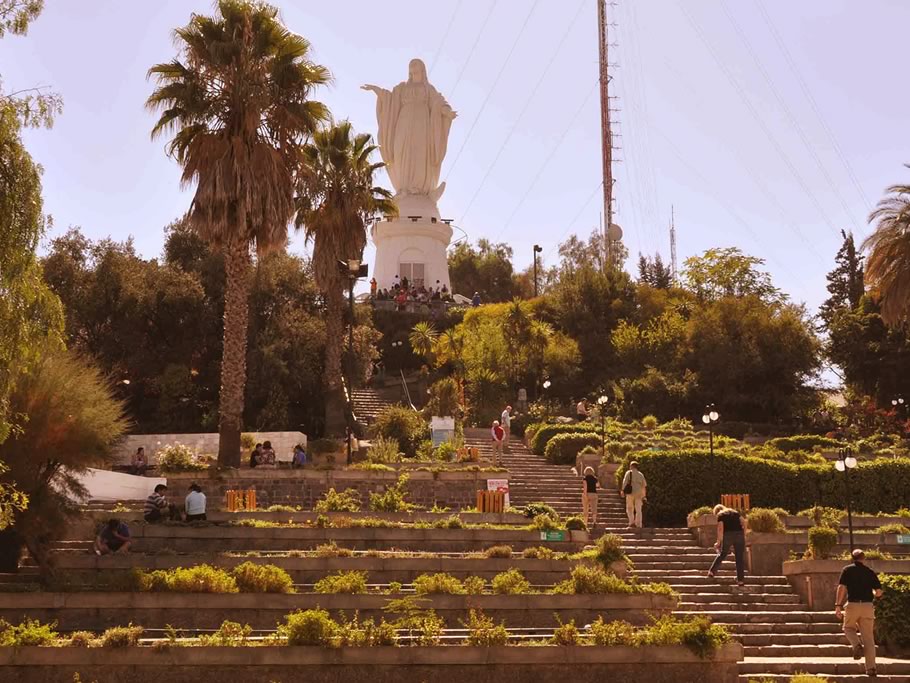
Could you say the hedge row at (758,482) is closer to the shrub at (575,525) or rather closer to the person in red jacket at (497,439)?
the person in red jacket at (497,439)

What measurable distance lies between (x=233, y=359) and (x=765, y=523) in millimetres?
12451

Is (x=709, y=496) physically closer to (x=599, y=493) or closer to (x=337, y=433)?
(x=599, y=493)

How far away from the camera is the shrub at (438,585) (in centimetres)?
1819

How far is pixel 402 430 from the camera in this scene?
1345 inches

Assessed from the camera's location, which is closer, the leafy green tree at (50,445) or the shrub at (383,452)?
the leafy green tree at (50,445)

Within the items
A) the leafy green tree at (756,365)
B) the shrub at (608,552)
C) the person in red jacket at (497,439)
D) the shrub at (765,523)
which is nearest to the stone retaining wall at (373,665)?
the shrub at (608,552)

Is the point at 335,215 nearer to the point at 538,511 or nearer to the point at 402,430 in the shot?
the point at 402,430

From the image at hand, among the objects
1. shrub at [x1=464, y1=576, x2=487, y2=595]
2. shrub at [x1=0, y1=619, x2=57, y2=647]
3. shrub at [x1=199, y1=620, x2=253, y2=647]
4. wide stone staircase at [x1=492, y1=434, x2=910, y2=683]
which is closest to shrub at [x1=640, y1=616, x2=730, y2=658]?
wide stone staircase at [x1=492, y1=434, x2=910, y2=683]

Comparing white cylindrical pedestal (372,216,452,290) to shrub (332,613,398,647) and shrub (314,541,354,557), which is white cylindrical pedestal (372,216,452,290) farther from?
shrub (332,613,398,647)

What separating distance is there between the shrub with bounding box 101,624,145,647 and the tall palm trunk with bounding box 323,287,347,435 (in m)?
18.3

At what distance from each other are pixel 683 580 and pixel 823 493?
8.54m

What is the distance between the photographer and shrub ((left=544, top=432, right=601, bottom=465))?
32.8 m

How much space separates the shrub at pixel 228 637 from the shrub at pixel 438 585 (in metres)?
3.15

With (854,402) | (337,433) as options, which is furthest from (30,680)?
(854,402)
